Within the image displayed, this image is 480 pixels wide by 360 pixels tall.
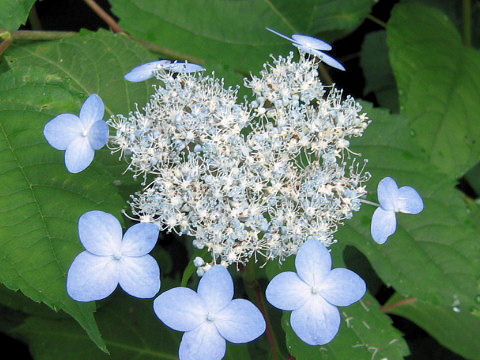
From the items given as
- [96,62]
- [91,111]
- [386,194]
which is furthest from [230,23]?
[386,194]

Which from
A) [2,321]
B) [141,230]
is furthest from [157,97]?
[2,321]

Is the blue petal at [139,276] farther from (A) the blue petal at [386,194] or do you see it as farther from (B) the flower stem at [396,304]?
(B) the flower stem at [396,304]

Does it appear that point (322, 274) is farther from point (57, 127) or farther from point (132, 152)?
point (57, 127)

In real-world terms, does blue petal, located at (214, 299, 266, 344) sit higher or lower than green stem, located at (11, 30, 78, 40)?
lower

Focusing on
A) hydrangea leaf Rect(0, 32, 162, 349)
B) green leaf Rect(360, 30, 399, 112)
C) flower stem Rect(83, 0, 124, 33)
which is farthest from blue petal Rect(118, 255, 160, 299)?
green leaf Rect(360, 30, 399, 112)

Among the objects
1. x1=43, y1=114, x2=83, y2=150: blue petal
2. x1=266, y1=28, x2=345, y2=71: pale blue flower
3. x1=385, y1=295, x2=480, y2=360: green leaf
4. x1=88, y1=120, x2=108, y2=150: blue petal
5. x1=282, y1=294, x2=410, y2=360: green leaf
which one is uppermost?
x1=266, y1=28, x2=345, y2=71: pale blue flower

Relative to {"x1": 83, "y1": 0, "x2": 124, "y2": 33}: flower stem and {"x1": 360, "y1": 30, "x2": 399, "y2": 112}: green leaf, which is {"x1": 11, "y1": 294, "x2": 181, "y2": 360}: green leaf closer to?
{"x1": 83, "y1": 0, "x2": 124, "y2": 33}: flower stem

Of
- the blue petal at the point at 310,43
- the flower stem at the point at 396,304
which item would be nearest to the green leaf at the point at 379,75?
the flower stem at the point at 396,304
